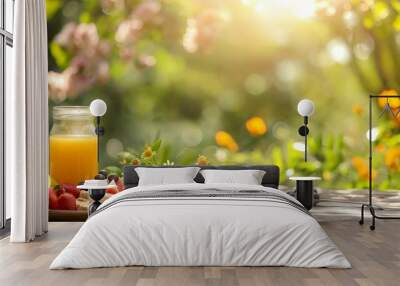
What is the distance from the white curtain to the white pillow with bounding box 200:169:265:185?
63.6 inches

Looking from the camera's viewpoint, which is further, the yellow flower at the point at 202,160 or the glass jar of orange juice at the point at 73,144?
the yellow flower at the point at 202,160

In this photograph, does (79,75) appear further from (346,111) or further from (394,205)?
(394,205)

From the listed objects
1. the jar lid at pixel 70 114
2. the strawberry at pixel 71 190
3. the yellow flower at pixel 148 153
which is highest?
the jar lid at pixel 70 114

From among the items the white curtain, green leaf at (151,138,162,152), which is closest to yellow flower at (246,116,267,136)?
green leaf at (151,138,162,152)

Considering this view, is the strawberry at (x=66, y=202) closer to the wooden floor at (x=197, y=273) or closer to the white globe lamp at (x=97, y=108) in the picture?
the white globe lamp at (x=97, y=108)

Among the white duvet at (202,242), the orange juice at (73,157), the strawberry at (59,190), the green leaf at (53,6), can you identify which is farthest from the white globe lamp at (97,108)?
the white duvet at (202,242)

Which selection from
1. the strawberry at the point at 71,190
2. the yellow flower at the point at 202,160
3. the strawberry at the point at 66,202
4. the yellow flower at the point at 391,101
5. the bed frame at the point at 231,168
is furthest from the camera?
the yellow flower at the point at 391,101

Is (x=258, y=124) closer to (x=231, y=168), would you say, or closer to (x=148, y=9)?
(x=231, y=168)

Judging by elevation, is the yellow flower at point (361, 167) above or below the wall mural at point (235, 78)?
below

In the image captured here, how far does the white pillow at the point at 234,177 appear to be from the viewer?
21.1 ft

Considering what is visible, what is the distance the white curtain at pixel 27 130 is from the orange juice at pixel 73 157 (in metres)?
1.26

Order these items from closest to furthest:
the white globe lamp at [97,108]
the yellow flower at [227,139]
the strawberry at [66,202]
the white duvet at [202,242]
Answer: the white duvet at [202,242]
the strawberry at [66,202]
the white globe lamp at [97,108]
the yellow flower at [227,139]

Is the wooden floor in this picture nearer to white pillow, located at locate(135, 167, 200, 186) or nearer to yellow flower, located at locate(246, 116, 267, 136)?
white pillow, located at locate(135, 167, 200, 186)

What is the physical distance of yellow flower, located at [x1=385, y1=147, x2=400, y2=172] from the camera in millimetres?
7961
